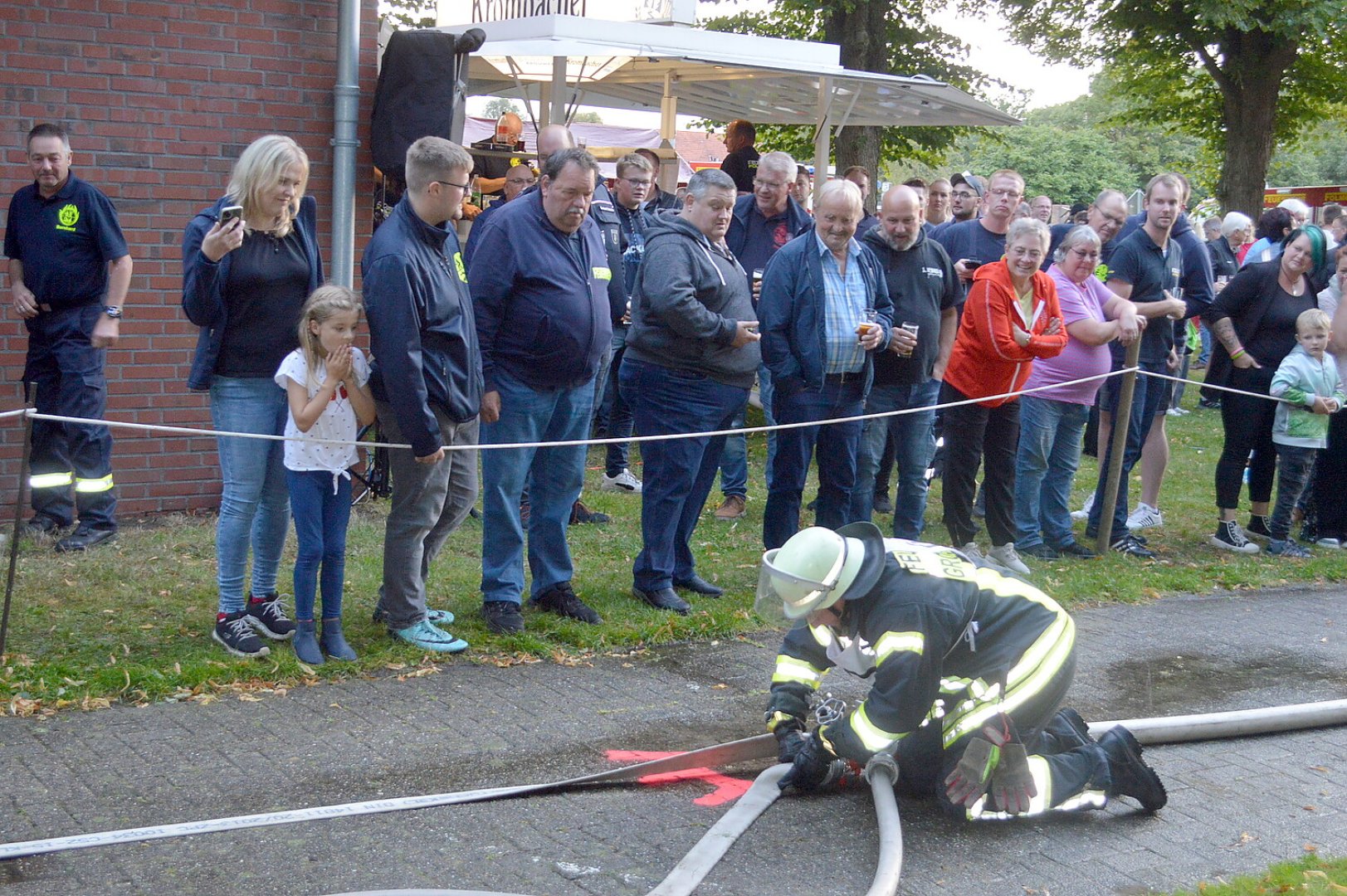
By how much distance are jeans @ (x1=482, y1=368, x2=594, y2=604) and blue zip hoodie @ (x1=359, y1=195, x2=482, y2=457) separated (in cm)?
39

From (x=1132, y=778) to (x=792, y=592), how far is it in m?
1.40

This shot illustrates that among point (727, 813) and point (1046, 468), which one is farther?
point (1046, 468)

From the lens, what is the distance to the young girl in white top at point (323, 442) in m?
5.31

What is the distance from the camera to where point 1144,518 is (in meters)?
9.43

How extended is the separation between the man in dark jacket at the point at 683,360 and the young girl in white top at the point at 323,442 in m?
1.63

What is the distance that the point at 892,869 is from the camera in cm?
383

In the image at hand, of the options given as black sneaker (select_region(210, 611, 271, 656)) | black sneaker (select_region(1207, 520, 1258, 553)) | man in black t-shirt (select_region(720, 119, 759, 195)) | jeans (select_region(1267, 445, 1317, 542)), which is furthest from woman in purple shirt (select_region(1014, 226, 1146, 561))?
black sneaker (select_region(210, 611, 271, 656))

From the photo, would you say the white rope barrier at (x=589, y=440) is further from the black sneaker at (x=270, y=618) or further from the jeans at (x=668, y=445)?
the black sneaker at (x=270, y=618)

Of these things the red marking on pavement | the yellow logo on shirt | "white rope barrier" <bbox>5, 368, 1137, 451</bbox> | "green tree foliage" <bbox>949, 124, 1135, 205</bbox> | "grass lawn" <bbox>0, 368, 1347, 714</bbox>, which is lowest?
the red marking on pavement

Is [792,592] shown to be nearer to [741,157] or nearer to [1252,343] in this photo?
[1252,343]

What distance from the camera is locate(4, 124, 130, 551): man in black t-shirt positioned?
695cm

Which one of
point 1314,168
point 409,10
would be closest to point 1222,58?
point 409,10

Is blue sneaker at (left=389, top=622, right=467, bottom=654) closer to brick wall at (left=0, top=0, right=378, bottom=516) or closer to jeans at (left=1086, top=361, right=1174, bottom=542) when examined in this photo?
brick wall at (left=0, top=0, right=378, bottom=516)

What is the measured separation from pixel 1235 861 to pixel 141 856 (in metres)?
3.35
